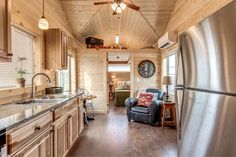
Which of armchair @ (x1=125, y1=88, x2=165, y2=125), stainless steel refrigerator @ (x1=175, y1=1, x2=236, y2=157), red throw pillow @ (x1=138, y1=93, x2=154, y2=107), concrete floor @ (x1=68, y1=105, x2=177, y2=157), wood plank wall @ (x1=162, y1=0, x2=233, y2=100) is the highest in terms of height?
wood plank wall @ (x1=162, y1=0, x2=233, y2=100)

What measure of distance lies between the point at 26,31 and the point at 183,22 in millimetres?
3068

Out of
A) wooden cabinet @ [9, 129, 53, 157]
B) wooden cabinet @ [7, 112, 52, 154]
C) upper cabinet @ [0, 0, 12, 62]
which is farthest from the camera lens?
upper cabinet @ [0, 0, 12, 62]

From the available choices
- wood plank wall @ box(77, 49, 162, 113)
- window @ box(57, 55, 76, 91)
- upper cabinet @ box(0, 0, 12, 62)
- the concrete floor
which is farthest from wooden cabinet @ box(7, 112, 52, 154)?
wood plank wall @ box(77, 49, 162, 113)

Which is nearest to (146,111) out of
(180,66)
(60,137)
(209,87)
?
(60,137)

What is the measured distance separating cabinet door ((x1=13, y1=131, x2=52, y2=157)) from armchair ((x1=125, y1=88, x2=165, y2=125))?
321 cm

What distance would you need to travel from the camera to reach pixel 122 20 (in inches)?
233

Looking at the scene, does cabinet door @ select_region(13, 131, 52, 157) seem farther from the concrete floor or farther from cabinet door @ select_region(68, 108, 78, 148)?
the concrete floor

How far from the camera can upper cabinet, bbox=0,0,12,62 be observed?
6.06 ft

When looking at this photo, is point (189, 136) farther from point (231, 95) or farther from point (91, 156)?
point (91, 156)

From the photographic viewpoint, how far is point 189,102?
1.78 m

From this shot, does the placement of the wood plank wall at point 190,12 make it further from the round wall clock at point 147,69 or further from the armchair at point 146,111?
the armchair at point 146,111

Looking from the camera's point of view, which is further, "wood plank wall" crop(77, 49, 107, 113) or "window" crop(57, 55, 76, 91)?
"wood plank wall" crop(77, 49, 107, 113)

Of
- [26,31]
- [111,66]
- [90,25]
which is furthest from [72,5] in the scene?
[111,66]

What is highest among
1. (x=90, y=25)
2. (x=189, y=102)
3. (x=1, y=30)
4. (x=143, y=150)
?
(x=90, y=25)
